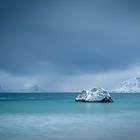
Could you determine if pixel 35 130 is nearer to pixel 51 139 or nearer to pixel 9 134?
pixel 9 134

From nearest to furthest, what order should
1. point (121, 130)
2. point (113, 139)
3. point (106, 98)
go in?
point (113, 139)
point (121, 130)
point (106, 98)

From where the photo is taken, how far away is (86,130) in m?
23.0

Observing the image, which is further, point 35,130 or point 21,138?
point 35,130

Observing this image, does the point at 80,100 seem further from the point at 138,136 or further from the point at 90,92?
the point at 138,136

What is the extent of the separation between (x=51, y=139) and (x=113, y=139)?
4202 mm

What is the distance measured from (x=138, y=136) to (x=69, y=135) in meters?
4.98

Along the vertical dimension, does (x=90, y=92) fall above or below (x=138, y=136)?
above

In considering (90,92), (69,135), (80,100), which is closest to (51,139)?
(69,135)

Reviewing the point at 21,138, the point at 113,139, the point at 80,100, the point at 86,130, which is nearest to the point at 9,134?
the point at 21,138

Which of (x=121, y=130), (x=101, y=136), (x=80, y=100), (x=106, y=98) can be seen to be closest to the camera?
(x=101, y=136)

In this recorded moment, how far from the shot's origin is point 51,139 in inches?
748

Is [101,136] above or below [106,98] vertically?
below

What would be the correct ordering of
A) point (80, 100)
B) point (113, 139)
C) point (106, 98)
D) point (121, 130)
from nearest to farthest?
1. point (113, 139)
2. point (121, 130)
3. point (106, 98)
4. point (80, 100)

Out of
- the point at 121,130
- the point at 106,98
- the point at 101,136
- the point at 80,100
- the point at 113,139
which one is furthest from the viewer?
the point at 80,100
